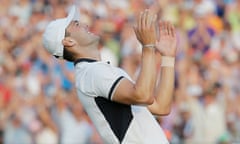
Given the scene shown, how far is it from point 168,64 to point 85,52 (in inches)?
21.9

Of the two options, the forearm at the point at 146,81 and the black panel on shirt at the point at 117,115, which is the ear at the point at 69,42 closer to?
the black panel on shirt at the point at 117,115

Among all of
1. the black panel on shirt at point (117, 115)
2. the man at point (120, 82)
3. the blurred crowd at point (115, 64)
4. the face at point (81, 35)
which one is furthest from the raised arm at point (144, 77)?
the blurred crowd at point (115, 64)

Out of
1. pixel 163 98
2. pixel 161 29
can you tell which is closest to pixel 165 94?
pixel 163 98

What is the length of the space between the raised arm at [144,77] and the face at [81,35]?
388 mm

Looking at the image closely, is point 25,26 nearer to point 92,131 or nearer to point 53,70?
point 53,70

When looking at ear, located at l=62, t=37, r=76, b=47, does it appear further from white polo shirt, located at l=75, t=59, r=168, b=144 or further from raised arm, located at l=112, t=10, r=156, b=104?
raised arm, located at l=112, t=10, r=156, b=104

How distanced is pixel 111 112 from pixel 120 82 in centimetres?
22

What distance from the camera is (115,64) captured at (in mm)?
10852

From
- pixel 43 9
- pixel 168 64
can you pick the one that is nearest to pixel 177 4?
pixel 43 9

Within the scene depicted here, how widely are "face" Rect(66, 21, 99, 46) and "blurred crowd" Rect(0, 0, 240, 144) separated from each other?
529 centimetres

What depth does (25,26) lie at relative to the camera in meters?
11.1

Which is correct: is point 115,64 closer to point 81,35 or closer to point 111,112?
point 81,35

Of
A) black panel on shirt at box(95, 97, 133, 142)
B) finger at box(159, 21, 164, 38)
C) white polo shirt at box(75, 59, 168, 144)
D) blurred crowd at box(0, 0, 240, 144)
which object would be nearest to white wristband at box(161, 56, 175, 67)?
finger at box(159, 21, 164, 38)

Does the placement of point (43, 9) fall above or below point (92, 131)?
above
